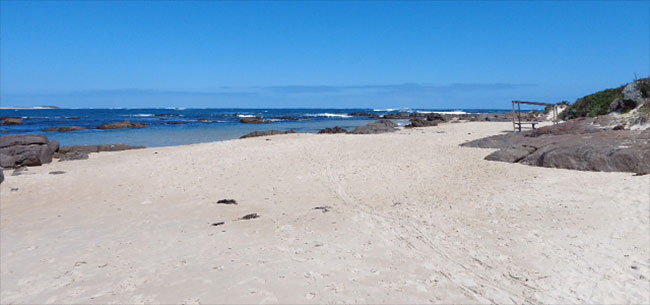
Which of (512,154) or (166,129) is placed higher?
(166,129)

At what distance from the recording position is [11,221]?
759cm

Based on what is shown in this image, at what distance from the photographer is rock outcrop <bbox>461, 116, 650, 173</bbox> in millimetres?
9453

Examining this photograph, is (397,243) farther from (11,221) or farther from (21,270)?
(11,221)

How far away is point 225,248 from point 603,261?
181 inches

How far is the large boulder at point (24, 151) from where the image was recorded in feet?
44.9

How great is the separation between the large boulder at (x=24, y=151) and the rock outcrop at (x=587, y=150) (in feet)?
46.9

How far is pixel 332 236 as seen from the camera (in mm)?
6066

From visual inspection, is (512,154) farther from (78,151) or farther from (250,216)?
(78,151)

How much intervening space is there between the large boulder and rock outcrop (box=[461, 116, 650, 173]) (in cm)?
1429

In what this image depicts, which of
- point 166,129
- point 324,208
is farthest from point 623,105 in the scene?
point 166,129

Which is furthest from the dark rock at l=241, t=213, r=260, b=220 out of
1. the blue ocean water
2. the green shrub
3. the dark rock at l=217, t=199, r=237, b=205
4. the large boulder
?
the green shrub

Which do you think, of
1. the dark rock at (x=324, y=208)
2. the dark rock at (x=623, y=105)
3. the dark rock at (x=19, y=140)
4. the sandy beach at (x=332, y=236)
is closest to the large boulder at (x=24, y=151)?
the dark rock at (x=19, y=140)

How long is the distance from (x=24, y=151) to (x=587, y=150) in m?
16.7

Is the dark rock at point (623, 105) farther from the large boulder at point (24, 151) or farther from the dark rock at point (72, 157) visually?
the large boulder at point (24, 151)
